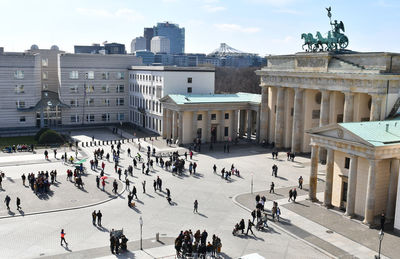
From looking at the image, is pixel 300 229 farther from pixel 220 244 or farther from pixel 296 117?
pixel 296 117

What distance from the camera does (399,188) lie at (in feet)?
103

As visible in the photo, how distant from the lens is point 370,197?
32.2m

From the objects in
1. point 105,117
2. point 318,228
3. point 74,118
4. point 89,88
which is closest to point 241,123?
point 105,117

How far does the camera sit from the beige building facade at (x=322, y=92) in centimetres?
4550

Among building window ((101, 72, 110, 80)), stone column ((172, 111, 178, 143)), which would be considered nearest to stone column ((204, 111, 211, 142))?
stone column ((172, 111, 178, 143))

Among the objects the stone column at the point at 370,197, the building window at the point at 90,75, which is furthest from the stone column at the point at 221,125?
the stone column at the point at 370,197

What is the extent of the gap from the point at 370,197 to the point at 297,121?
91.5 feet

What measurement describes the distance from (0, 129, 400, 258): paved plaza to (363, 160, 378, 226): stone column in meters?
0.94

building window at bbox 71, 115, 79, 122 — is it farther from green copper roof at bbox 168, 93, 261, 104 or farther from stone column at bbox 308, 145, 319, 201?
stone column at bbox 308, 145, 319, 201

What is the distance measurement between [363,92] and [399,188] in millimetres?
18822

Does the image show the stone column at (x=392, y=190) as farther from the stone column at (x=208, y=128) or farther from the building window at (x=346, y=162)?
the stone column at (x=208, y=128)

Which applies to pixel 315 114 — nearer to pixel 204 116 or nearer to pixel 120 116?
pixel 204 116

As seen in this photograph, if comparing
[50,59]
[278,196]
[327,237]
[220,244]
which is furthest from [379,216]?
[50,59]

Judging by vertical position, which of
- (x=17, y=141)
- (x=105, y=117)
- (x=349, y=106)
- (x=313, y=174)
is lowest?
(x=17, y=141)
